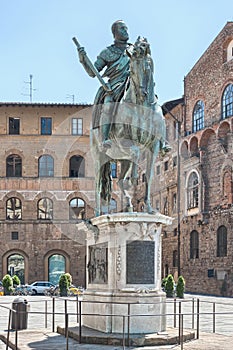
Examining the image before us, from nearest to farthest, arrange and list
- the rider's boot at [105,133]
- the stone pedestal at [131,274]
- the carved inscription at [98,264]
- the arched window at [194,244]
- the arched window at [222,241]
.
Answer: the stone pedestal at [131,274], the carved inscription at [98,264], the rider's boot at [105,133], the arched window at [222,241], the arched window at [194,244]

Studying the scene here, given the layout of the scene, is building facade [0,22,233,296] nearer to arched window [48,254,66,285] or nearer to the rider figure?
arched window [48,254,66,285]

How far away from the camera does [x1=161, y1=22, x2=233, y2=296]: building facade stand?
36.4 meters

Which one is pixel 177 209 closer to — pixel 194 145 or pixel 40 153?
pixel 194 145

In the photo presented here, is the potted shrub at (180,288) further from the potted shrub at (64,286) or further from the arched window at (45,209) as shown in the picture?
the arched window at (45,209)

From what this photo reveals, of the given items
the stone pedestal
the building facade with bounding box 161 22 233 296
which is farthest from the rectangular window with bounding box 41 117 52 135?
the stone pedestal

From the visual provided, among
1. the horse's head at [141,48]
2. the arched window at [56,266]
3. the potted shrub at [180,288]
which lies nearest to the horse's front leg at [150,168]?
the horse's head at [141,48]

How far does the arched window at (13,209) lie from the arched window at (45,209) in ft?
4.79

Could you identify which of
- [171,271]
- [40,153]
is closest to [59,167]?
[40,153]

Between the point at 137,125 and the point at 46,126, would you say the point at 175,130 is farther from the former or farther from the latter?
the point at 137,125

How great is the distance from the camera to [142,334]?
10234 millimetres

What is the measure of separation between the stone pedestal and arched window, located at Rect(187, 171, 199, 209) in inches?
1146

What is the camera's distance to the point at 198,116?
40406 mm

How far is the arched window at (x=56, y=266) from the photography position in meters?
45.2

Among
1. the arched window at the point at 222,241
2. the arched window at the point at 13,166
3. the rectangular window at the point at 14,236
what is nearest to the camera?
the arched window at the point at 222,241
